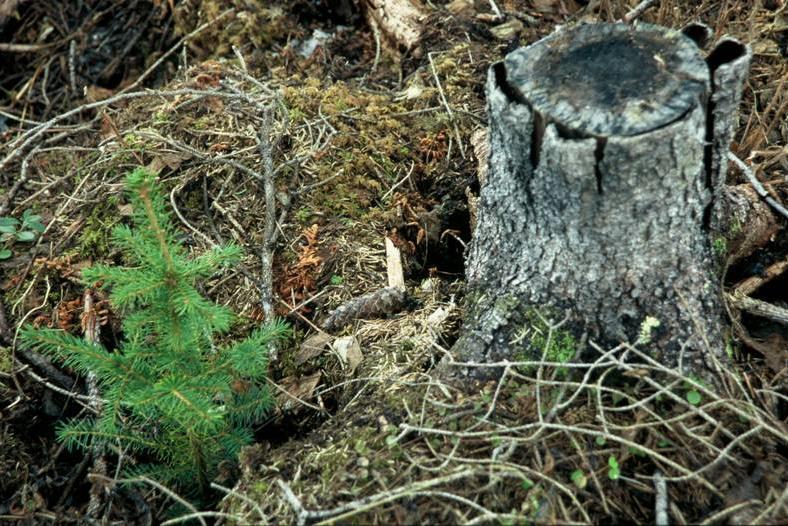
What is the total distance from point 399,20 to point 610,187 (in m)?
2.52

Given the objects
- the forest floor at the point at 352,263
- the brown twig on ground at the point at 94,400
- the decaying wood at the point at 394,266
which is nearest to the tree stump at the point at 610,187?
the forest floor at the point at 352,263

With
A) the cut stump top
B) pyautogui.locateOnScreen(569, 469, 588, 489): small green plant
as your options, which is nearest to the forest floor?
→ pyautogui.locateOnScreen(569, 469, 588, 489): small green plant

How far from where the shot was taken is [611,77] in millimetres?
2229

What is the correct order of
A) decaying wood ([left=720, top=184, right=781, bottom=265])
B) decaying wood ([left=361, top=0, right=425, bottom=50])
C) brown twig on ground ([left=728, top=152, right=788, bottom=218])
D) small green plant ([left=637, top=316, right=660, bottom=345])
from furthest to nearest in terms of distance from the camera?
decaying wood ([left=361, top=0, right=425, bottom=50]), brown twig on ground ([left=728, top=152, right=788, bottom=218]), decaying wood ([left=720, top=184, right=781, bottom=265]), small green plant ([left=637, top=316, right=660, bottom=345])

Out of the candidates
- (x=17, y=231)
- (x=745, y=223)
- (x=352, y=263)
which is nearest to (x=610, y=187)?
(x=745, y=223)

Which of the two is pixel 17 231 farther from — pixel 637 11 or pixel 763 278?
pixel 763 278

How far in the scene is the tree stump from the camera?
7.00 ft

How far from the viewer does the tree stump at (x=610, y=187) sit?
2133 millimetres

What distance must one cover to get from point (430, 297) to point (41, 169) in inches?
93.3

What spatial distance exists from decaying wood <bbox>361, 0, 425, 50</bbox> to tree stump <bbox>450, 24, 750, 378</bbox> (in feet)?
6.36

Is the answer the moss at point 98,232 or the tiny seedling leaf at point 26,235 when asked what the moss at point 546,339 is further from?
the tiny seedling leaf at point 26,235

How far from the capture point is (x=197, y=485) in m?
2.68

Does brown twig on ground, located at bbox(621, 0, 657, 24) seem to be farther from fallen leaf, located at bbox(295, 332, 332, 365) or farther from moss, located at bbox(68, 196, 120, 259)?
moss, located at bbox(68, 196, 120, 259)

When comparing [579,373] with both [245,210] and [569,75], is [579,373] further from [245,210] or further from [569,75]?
[245,210]
